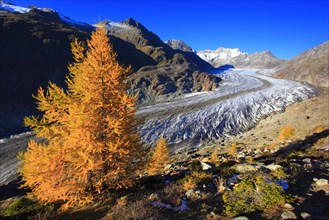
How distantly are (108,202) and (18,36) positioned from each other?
85.6 meters

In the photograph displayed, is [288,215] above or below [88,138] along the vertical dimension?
below

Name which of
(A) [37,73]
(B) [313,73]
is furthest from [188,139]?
(B) [313,73]

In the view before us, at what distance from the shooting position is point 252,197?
8.74 m

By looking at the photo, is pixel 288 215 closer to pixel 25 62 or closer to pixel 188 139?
pixel 188 139

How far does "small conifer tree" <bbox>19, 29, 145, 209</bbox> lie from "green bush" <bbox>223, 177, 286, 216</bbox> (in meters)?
4.79

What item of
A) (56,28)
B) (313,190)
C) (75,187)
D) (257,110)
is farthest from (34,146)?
(56,28)

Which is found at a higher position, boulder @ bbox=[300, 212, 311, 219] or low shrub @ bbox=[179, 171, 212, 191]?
boulder @ bbox=[300, 212, 311, 219]

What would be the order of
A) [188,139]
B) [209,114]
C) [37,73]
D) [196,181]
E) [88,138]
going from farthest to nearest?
[37,73], [209,114], [188,139], [196,181], [88,138]

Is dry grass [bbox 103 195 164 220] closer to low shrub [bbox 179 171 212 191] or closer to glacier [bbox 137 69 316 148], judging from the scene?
low shrub [bbox 179 171 212 191]

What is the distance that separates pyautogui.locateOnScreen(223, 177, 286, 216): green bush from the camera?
8102 millimetres

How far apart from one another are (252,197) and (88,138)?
6.73 meters

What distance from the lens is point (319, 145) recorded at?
1741 cm

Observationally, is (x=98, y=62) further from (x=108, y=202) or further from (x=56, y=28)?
(x=56, y=28)

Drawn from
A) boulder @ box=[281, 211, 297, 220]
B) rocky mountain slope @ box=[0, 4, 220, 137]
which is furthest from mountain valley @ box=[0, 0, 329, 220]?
rocky mountain slope @ box=[0, 4, 220, 137]
